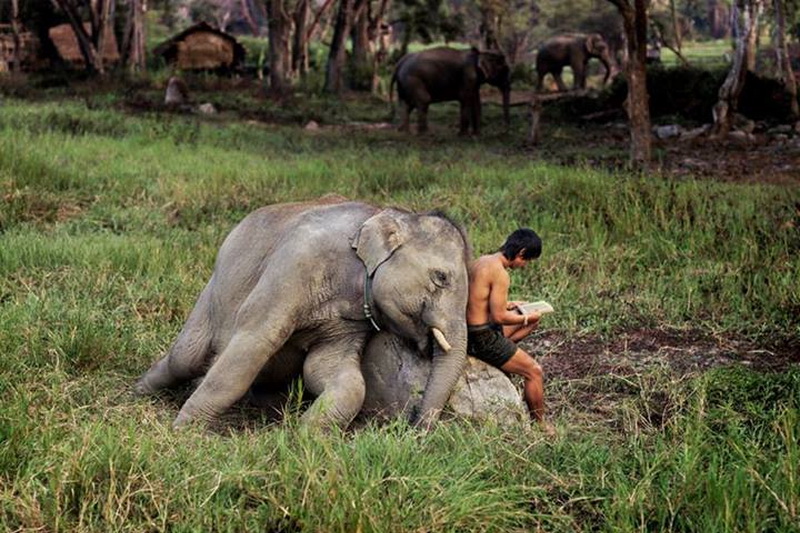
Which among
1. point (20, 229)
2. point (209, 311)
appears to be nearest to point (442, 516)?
point (209, 311)

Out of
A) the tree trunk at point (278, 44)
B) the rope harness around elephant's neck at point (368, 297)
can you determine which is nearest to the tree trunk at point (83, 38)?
the tree trunk at point (278, 44)

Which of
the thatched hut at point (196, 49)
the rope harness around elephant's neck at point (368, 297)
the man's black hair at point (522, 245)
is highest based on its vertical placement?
the thatched hut at point (196, 49)

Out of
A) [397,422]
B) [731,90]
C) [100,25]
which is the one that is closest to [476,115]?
[731,90]

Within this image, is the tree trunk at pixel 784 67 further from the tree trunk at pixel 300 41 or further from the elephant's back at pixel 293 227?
the elephant's back at pixel 293 227

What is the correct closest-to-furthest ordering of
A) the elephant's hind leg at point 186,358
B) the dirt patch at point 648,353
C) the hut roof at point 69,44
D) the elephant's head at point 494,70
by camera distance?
1. the elephant's hind leg at point 186,358
2. the dirt patch at point 648,353
3. the elephant's head at point 494,70
4. the hut roof at point 69,44

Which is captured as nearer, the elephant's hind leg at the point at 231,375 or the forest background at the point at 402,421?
the forest background at the point at 402,421

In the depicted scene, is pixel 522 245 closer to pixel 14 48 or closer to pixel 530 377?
pixel 530 377

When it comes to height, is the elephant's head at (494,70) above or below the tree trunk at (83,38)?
below

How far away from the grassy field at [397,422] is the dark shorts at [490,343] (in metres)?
0.37

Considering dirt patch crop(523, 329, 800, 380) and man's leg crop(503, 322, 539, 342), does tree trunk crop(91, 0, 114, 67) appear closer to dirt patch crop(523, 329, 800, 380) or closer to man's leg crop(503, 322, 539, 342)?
dirt patch crop(523, 329, 800, 380)

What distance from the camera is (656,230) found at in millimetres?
9062

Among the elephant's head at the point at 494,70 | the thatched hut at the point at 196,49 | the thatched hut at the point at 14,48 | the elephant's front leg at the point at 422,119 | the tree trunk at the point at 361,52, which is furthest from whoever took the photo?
the thatched hut at the point at 196,49

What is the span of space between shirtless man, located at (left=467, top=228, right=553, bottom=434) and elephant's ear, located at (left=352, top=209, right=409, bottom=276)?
373 mm

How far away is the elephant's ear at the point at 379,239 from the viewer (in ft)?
17.1
